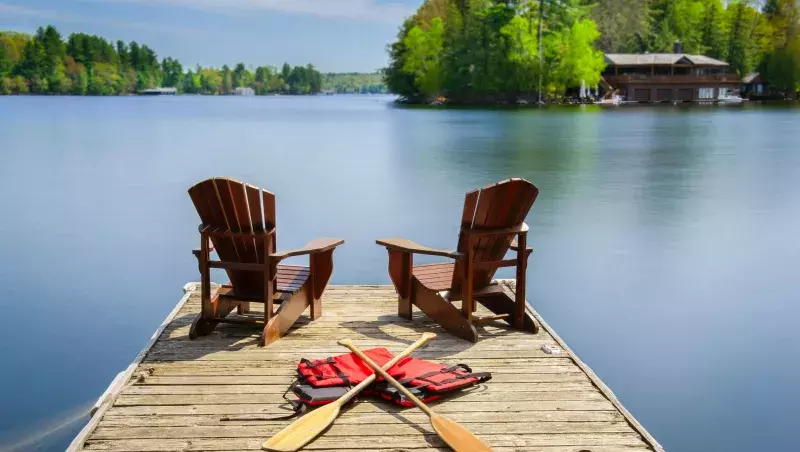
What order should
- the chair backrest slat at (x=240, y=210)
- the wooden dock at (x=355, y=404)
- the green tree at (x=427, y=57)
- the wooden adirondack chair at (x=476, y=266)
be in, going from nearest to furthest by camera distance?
the wooden dock at (x=355, y=404), the chair backrest slat at (x=240, y=210), the wooden adirondack chair at (x=476, y=266), the green tree at (x=427, y=57)

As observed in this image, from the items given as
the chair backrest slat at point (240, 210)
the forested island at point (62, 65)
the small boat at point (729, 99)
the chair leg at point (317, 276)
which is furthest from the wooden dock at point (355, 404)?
the forested island at point (62, 65)

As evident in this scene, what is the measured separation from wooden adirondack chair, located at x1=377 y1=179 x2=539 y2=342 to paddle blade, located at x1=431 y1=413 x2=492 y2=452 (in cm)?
170

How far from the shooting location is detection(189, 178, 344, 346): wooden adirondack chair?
5902 mm

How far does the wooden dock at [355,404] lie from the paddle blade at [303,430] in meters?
0.05

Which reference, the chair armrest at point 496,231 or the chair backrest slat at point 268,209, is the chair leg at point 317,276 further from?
the chair armrest at point 496,231

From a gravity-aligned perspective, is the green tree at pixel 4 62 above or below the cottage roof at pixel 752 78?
above

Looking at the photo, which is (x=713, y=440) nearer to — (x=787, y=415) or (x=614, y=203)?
(x=787, y=415)

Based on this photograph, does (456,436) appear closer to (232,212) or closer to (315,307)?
(232,212)

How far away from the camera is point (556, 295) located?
35.7 feet

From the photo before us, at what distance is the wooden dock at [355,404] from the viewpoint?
14.1ft

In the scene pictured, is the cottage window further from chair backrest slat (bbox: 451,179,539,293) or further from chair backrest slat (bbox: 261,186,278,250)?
chair backrest slat (bbox: 261,186,278,250)

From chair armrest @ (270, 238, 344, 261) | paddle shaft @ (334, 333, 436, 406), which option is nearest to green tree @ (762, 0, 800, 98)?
chair armrest @ (270, 238, 344, 261)

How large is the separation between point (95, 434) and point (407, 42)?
286 ft

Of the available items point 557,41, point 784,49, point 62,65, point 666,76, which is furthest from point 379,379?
point 62,65
